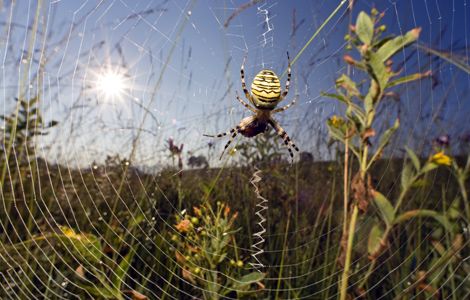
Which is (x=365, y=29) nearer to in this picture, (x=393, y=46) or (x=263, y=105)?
(x=393, y=46)

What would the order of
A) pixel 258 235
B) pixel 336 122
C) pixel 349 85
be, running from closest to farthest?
pixel 349 85 → pixel 336 122 → pixel 258 235

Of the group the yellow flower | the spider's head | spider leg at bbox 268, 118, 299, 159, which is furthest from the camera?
spider leg at bbox 268, 118, 299, 159

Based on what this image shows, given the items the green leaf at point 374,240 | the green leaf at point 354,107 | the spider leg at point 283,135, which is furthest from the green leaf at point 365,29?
the spider leg at point 283,135

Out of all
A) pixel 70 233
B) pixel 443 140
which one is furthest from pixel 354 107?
pixel 443 140

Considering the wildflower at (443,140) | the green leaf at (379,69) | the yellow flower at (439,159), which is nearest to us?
the green leaf at (379,69)

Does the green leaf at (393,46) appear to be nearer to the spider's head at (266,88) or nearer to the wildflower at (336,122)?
the wildflower at (336,122)

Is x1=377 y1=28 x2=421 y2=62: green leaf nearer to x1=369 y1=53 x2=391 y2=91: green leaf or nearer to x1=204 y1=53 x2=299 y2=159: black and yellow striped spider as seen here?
x1=369 y1=53 x2=391 y2=91: green leaf

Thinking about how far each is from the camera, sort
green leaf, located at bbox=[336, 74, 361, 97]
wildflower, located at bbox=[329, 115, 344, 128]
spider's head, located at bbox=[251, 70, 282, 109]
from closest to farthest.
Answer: green leaf, located at bbox=[336, 74, 361, 97] → wildflower, located at bbox=[329, 115, 344, 128] → spider's head, located at bbox=[251, 70, 282, 109]

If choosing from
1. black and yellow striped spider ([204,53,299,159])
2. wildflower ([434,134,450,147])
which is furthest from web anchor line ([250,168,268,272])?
wildflower ([434,134,450,147])
